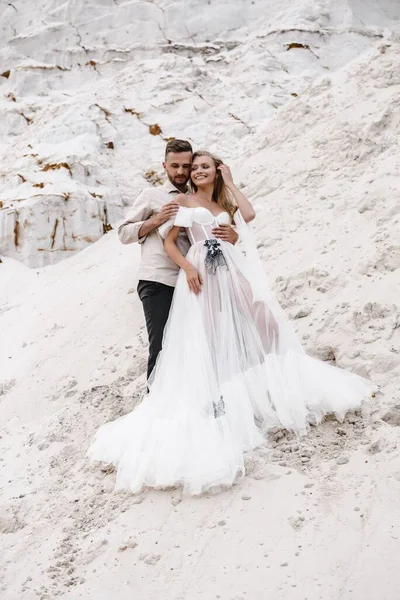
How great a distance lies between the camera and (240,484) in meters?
2.57

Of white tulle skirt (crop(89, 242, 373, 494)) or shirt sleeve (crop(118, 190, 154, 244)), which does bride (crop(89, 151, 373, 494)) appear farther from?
shirt sleeve (crop(118, 190, 154, 244))

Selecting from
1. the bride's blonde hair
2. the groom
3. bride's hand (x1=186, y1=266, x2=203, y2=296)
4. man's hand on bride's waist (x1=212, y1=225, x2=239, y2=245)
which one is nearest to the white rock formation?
the bride's blonde hair

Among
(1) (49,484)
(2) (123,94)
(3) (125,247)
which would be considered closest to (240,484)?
(1) (49,484)

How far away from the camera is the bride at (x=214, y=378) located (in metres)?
2.67

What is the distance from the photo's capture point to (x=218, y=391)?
9.53ft

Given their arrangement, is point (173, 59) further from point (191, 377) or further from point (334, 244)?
point (191, 377)

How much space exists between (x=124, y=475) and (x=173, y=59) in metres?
9.79

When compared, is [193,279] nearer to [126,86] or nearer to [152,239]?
[152,239]

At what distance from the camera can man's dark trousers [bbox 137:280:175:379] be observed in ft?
10.7

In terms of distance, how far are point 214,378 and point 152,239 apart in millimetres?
996

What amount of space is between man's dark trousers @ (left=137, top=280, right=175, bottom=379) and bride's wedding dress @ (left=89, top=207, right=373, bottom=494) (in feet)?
0.38

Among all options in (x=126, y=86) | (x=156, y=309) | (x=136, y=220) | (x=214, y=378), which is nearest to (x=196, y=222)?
(x=136, y=220)

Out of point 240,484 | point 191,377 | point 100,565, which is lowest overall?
point 100,565

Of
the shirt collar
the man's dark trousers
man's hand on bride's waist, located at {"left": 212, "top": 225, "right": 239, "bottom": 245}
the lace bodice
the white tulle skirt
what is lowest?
the white tulle skirt
